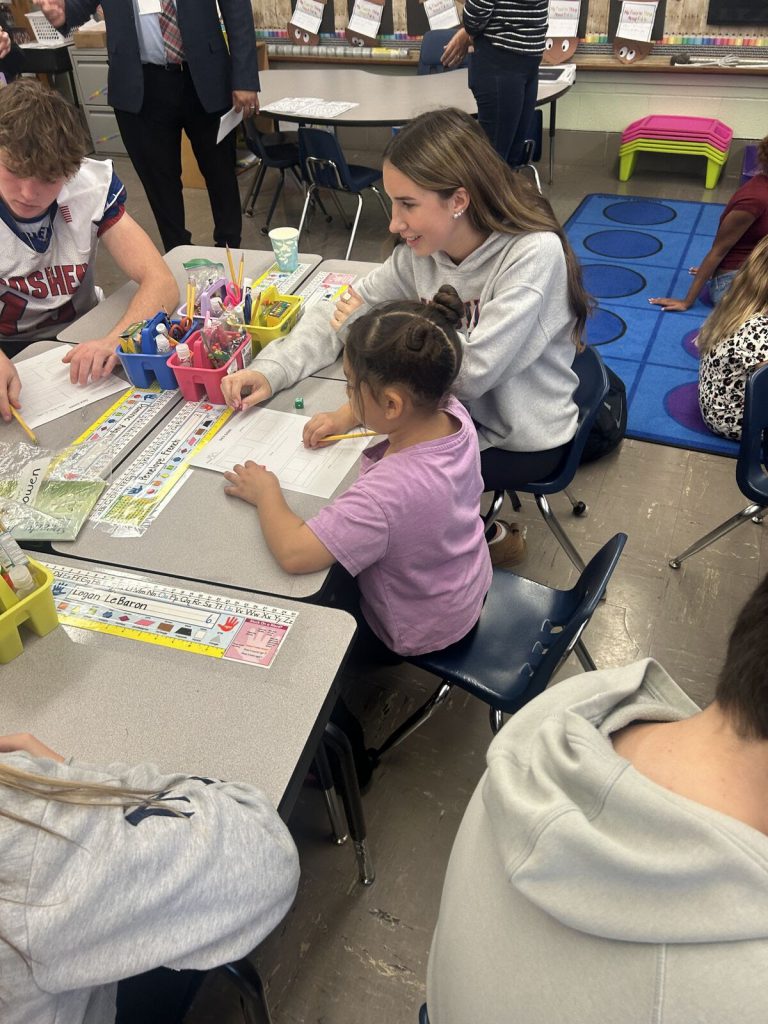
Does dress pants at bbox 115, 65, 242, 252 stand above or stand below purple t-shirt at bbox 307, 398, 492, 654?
above

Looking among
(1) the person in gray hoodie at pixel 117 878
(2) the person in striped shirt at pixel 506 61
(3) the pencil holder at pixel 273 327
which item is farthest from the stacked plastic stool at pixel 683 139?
(1) the person in gray hoodie at pixel 117 878

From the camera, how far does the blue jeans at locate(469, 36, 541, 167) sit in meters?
3.39

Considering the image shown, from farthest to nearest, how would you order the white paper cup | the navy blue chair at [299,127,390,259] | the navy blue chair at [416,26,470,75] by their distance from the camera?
1. the navy blue chair at [416,26,470,75]
2. the navy blue chair at [299,127,390,259]
3. the white paper cup

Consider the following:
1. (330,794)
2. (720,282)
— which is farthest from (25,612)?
(720,282)

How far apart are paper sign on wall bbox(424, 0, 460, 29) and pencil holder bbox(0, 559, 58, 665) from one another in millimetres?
5157

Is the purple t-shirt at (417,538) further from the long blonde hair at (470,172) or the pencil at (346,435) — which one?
the long blonde hair at (470,172)

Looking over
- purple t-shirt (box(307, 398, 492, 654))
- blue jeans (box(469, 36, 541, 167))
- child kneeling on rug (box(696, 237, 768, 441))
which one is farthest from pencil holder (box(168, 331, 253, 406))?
blue jeans (box(469, 36, 541, 167))

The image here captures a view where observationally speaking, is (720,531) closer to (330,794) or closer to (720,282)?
(330,794)

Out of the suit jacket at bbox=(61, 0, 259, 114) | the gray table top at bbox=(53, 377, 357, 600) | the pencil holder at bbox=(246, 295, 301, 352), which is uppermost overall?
the suit jacket at bbox=(61, 0, 259, 114)

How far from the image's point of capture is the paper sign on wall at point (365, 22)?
5160 millimetres

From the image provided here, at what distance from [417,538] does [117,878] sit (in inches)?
29.2

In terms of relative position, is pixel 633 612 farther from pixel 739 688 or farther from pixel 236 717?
pixel 739 688

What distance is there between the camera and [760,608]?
2.10ft

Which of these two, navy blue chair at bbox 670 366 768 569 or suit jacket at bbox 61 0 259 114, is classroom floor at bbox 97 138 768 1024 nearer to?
navy blue chair at bbox 670 366 768 569
